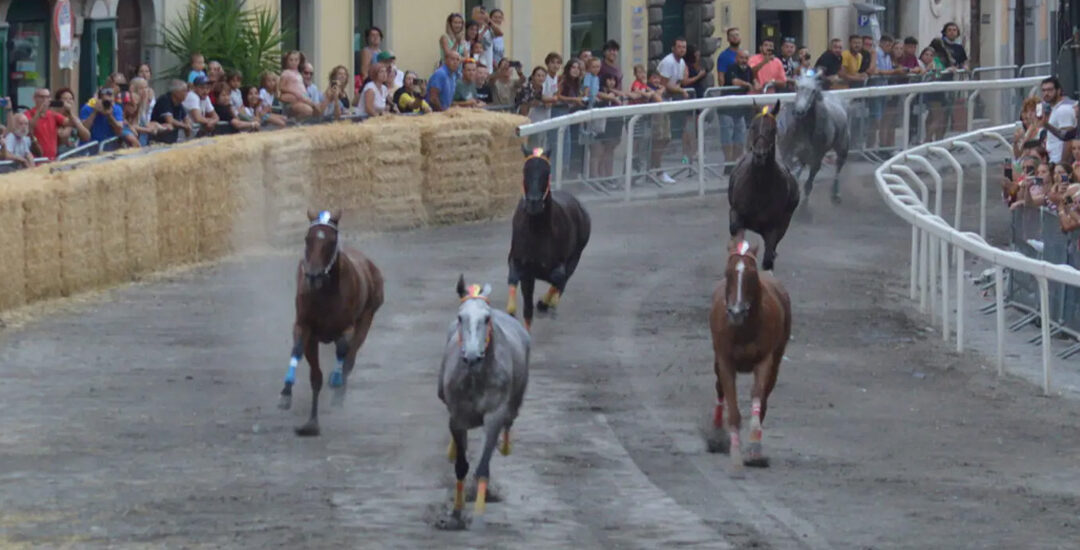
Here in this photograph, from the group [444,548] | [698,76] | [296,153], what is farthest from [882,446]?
[698,76]

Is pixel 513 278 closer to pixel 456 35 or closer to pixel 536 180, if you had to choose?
pixel 536 180

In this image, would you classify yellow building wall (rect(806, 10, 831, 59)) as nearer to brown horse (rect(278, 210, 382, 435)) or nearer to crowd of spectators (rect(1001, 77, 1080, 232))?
crowd of spectators (rect(1001, 77, 1080, 232))

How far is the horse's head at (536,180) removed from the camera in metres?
17.8

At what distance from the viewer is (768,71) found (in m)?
32.3

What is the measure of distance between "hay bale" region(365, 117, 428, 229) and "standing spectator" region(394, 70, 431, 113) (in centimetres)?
125

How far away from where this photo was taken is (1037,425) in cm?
1570

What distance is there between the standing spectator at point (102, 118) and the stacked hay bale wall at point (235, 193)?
68 cm

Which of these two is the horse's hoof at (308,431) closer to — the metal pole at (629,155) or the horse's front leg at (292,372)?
the horse's front leg at (292,372)

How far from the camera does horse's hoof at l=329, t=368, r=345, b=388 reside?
601 inches

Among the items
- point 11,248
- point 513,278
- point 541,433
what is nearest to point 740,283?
point 541,433

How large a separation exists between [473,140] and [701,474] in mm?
12563

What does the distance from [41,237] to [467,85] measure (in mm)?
Result: 9248

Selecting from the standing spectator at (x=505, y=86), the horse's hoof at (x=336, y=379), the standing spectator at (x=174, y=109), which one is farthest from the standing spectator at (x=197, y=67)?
the horse's hoof at (x=336, y=379)

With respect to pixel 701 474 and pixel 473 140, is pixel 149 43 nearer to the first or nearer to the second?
pixel 473 140
